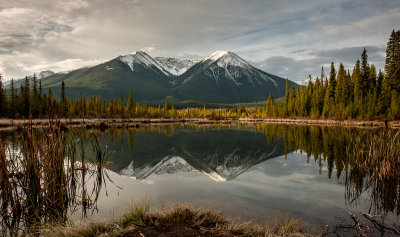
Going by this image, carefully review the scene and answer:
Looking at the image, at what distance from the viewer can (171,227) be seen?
5.86 meters

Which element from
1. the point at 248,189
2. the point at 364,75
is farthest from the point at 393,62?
the point at 248,189

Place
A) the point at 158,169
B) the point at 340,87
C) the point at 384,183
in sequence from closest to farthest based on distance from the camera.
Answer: the point at 384,183, the point at 158,169, the point at 340,87

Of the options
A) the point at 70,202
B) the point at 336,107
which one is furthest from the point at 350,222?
the point at 336,107

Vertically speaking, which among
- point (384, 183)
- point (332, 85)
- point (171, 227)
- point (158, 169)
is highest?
point (332, 85)

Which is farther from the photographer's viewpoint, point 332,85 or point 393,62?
point 332,85

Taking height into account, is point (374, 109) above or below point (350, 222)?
above

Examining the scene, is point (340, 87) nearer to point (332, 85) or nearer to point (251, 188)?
point (332, 85)

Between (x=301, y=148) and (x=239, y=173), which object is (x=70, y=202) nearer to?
(x=239, y=173)

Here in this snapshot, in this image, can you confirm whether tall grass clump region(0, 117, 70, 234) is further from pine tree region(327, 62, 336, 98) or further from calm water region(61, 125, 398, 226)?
pine tree region(327, 62, 336, 98)

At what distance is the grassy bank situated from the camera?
5.48 m

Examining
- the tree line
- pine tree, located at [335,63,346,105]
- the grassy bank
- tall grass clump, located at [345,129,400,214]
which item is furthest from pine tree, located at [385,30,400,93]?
the grassy bank

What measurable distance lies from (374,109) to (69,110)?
284 ft

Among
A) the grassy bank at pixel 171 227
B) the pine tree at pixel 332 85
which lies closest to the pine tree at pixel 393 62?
the pine tree at pixel 332 85

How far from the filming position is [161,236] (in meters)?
5.33
